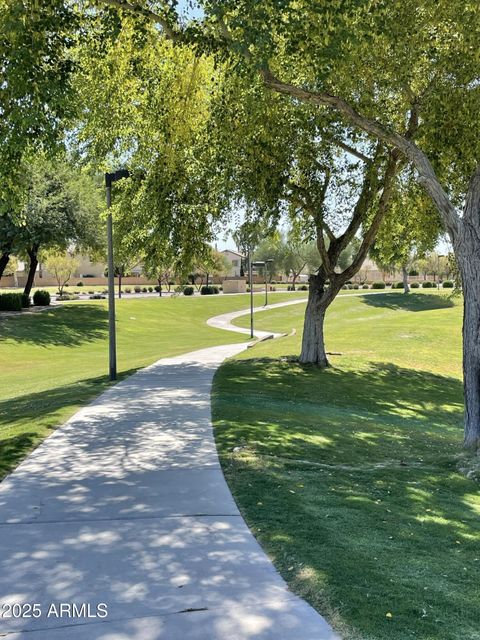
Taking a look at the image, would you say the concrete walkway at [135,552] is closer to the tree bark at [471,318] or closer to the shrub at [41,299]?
the tree bark at [471,318]

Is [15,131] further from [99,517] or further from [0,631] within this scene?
[0,631]

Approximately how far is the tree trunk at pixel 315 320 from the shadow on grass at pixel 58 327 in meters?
17.4

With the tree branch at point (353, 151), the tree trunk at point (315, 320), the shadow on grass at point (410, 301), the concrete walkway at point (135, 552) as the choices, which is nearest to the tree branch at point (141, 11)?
the concrete walkway at point (135, 552)

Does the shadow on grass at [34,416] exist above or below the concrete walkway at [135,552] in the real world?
below

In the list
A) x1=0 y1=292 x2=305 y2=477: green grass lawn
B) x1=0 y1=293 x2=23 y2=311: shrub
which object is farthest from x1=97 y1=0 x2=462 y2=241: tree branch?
x1=0 y1=293 x2=23 y2=311: shrub

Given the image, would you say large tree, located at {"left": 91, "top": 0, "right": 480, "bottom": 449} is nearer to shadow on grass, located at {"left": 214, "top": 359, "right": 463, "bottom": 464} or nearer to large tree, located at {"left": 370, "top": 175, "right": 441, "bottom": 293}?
shadow on grass, located at {"left": 214, "top": 359, "right": 463, "bottom": 464}

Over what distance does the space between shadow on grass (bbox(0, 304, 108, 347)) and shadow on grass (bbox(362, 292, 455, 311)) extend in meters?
24.5

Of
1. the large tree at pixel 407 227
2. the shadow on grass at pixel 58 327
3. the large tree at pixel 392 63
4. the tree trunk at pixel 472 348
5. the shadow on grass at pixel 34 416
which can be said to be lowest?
the shadow on grass at pixel 58 327

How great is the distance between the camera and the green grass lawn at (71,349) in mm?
10055

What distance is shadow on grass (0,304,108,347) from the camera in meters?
32.1

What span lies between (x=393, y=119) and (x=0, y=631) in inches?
565

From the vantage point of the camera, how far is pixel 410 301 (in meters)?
54.4

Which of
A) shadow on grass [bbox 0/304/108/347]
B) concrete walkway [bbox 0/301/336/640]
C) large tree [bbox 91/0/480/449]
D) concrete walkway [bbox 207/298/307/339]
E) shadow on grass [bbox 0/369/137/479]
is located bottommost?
concrete walkway [bbox 207/298/307/339]

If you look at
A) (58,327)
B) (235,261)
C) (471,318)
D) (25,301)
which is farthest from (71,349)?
(235,261)
